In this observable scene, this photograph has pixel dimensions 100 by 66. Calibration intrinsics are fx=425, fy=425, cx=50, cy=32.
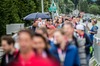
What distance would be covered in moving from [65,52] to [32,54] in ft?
5.69

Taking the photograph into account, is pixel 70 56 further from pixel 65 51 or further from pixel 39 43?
pixel 39 43

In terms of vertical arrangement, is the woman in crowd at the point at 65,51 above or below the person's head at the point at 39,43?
below

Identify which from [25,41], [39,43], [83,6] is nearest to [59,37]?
[39,43]

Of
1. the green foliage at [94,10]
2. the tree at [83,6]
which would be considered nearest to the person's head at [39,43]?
the tree at [83,6]

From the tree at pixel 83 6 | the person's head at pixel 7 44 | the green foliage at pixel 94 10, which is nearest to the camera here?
the person's head at pixel 7 44

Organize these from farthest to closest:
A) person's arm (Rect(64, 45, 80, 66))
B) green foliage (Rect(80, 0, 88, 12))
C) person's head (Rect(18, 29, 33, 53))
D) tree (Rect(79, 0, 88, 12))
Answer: green foliage (Rect(80, 0, 88, 12)) → tree (Rect(79, 0, 88, 12)) → person's arm (Rect(64, 45, 80, 66)) → person's head (Rect(18, 29, 33, 53))

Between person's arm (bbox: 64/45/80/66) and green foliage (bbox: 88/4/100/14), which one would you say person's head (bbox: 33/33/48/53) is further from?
green foliage (bbox: 88/4/100/14)

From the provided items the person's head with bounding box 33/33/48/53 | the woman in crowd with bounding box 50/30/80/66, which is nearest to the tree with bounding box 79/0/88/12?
the woman in crowd with bounding box 50/30/80/66

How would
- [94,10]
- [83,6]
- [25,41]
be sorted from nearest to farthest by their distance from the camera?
[25,41], [83,6], [94,10]

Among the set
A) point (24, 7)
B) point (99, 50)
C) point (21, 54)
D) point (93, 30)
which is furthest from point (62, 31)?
point (24, 7)

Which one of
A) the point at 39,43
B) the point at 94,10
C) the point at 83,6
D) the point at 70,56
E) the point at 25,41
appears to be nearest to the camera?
the point at 25,41

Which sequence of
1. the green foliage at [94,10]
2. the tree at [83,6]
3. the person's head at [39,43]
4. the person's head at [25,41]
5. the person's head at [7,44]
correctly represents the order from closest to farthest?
the person's head at [25,41] < the person's head at [39,43] < the person's head at [7,44] < the tree at [83,6] < the green foliage at [94,10]

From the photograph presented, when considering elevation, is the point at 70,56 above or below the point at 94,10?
above

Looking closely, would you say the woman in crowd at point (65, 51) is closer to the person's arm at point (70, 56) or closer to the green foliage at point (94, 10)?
the person's arm at point (70, 56)
